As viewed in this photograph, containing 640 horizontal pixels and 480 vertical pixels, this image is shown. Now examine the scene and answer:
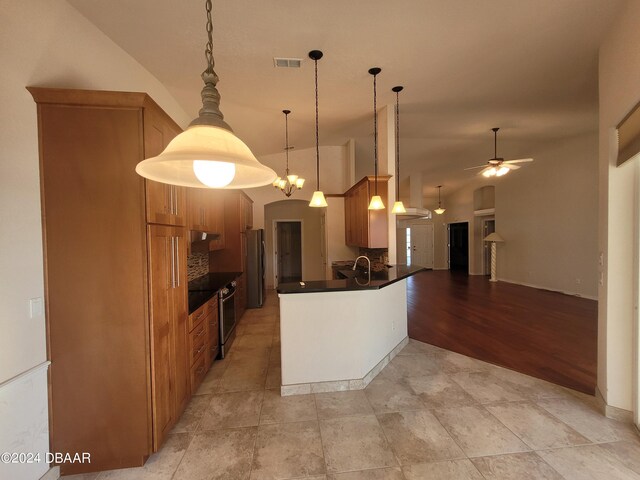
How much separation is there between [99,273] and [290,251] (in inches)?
294

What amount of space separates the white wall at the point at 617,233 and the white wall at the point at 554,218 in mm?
4828

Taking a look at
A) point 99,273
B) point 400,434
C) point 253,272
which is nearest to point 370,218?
point 400,434

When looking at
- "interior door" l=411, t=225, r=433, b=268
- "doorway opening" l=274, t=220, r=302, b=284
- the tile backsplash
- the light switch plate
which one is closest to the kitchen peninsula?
the light switch plate

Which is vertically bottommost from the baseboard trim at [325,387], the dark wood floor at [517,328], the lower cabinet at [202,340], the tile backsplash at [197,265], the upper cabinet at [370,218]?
the dark wood floor at [517,328]

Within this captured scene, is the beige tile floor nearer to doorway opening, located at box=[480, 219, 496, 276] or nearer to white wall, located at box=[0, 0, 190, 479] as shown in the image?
white wall, located at box=[0, 0, 190, 479]

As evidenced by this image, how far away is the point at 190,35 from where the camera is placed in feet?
7.21

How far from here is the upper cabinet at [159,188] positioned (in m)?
1.66

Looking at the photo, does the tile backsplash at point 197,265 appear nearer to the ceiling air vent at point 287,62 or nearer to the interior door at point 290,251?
the ceiling air vent at point 287,62

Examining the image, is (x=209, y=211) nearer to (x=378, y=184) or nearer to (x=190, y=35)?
(x=190, y=35)

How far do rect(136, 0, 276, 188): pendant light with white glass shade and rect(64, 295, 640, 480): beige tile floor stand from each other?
179 centimetres

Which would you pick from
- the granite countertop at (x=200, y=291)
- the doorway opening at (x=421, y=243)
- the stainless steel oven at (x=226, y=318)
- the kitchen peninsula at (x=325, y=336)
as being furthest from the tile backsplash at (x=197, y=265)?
the doorway opening at (x=421, y=243)

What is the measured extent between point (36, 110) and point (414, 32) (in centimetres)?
279

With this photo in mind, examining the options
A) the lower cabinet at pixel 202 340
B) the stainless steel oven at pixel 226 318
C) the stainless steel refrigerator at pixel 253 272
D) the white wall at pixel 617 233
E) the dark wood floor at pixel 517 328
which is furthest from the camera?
the stainless steel refrigerator at pixel 253 272

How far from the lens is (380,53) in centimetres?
250
